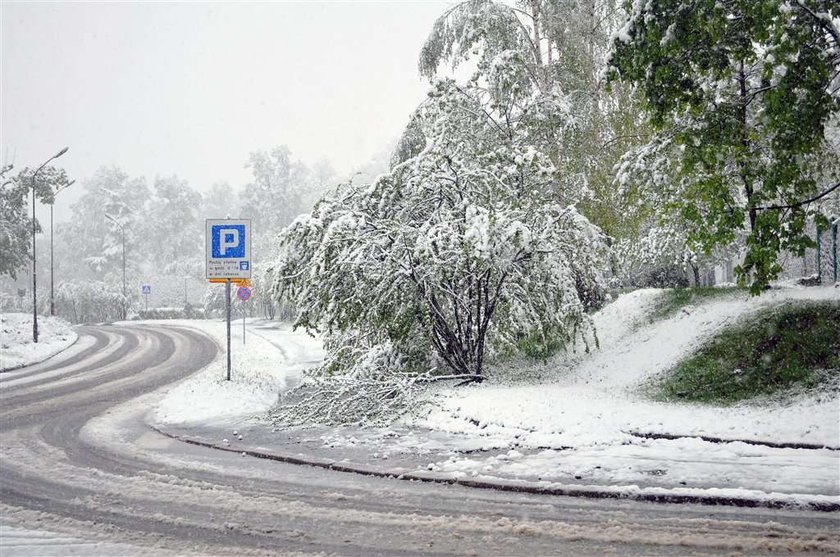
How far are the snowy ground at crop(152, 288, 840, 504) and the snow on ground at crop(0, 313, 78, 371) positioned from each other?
13.1 metres

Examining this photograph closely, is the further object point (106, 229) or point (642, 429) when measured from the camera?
point (106, 229)

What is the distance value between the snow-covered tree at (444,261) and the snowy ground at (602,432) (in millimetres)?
1333

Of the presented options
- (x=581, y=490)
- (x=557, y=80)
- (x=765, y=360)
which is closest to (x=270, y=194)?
(x=557, y=80)

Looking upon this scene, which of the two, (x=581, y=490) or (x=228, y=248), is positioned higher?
(x=228, y=248)

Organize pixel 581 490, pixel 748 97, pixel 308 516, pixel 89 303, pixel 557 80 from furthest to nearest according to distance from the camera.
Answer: pixel 89 303
pixel 557 80
pixel 748 97
pixel 581 490
pixel 308 516

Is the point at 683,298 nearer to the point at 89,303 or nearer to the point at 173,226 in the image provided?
the point at 89,303

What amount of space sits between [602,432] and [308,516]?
401 centimetres

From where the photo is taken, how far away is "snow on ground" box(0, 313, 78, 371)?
22891 millimetres

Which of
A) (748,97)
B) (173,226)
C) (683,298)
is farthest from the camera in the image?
(173,226)

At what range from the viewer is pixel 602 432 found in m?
7.90

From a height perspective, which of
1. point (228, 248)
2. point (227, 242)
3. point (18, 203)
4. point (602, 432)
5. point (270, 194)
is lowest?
point (602, 432)

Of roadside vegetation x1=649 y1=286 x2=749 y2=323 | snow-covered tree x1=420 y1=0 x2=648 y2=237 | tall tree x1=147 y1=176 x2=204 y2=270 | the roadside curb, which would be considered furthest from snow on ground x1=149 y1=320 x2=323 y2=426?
tall tree x1=147 y1=176 x2=204 y2=270

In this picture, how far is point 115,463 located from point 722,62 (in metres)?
9.89

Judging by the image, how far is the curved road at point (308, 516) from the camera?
481 centimetres
